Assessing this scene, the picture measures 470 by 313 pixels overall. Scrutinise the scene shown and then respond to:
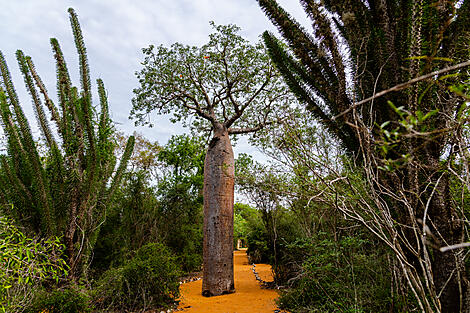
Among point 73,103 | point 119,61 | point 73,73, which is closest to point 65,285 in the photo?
point 73,103

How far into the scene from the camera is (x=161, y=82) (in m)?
6.76

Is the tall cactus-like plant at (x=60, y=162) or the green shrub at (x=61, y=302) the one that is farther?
the tall cactus-like plant at (x=60, y=162)

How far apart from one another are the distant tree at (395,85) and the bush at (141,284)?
3.81 metres

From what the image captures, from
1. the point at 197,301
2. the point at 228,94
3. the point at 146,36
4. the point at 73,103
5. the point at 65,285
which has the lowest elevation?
the point at 197,301

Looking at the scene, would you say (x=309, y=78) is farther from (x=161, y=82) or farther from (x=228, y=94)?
(x=161, y=82)

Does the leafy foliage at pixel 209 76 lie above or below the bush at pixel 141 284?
above

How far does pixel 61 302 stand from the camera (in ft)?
10.8

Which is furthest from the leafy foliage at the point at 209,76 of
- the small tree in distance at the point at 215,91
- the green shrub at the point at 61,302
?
the green shrub at the point at 61,302

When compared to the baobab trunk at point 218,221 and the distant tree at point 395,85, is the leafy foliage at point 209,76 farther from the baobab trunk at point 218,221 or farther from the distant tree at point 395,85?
the distant tree at point 395,85

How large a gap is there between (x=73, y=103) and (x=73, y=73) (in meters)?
0.60

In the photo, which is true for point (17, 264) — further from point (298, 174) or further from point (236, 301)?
point (236, 301)

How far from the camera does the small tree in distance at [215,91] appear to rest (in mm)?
5922

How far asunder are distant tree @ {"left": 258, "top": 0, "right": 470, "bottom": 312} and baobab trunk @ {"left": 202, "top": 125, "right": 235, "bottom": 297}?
3495 mm

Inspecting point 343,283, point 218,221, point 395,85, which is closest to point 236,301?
point 218,221
